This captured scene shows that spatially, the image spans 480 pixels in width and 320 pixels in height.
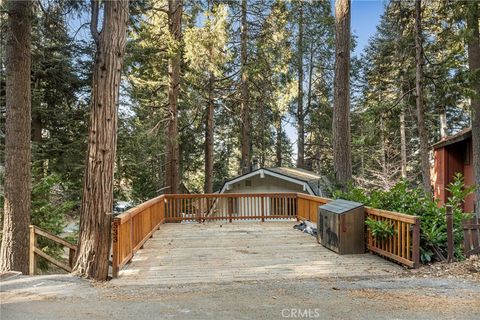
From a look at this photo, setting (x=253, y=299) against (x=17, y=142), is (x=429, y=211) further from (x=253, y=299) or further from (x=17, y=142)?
(x=17, y=142)

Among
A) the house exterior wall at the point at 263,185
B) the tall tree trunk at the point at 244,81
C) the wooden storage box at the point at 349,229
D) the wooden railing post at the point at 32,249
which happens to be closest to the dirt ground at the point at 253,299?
the wooden storage box at the point at 349,229

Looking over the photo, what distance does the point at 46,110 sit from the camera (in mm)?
12414

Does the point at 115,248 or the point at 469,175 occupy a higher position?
the point at 469,175

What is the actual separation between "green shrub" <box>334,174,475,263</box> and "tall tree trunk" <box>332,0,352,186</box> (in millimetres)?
2516

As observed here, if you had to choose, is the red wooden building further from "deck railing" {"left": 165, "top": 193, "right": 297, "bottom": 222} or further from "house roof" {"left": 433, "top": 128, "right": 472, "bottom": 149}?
"deck railing" {"left": 165, "top": 193, "right": 297, "bottom": 222}

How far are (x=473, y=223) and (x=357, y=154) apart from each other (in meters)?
20.0

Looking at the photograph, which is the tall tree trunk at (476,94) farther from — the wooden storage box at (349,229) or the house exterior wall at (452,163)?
the wooden storage box at (349,229)

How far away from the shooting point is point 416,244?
5621 millimetres

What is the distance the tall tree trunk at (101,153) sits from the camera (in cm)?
541

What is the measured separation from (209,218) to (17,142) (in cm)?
597

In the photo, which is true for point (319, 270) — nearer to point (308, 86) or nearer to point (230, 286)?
point (230, 286)

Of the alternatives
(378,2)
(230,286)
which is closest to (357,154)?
(378,2)
